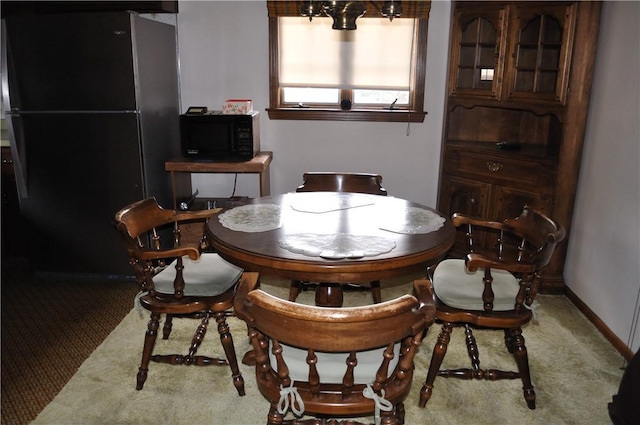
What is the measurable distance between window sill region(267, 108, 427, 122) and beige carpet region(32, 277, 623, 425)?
1772 millimetres

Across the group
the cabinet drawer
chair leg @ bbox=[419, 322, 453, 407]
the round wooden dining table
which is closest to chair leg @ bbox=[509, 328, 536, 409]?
chair leg @ bbox=[419, 322, 453, 407]

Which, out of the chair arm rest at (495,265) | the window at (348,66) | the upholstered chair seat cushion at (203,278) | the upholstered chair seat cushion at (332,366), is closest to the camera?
the upholstered chair seat cushion at (332,366)

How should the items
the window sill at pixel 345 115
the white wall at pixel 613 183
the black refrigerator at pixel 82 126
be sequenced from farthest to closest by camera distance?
1. the window sill at pixel 345 115
2. the black refrigerator at pixel 82 126
3. the white wall at pixel 613 183

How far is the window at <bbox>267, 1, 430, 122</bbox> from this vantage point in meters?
3.91

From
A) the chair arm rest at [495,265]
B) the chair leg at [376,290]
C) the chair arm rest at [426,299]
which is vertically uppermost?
the chair arm rest at [426,299]

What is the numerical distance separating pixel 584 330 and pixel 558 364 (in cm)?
47

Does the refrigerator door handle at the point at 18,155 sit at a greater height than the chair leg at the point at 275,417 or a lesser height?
greater

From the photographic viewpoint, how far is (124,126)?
3.34 m

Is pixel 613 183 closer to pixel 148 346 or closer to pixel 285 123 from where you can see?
pixel 285 123

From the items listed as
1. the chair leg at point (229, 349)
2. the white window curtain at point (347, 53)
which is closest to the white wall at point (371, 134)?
the white window curtain at point (347, 53)

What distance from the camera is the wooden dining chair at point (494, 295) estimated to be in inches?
81.5

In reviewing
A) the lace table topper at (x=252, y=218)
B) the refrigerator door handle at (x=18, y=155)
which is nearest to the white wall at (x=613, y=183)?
the lace table topper at (x=252, y=218)

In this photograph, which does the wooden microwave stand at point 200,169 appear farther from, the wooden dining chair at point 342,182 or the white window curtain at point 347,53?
the white window curtain at point 347,53

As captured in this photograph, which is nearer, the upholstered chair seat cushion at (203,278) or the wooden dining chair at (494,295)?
the wooden dining chair at (494,295)
